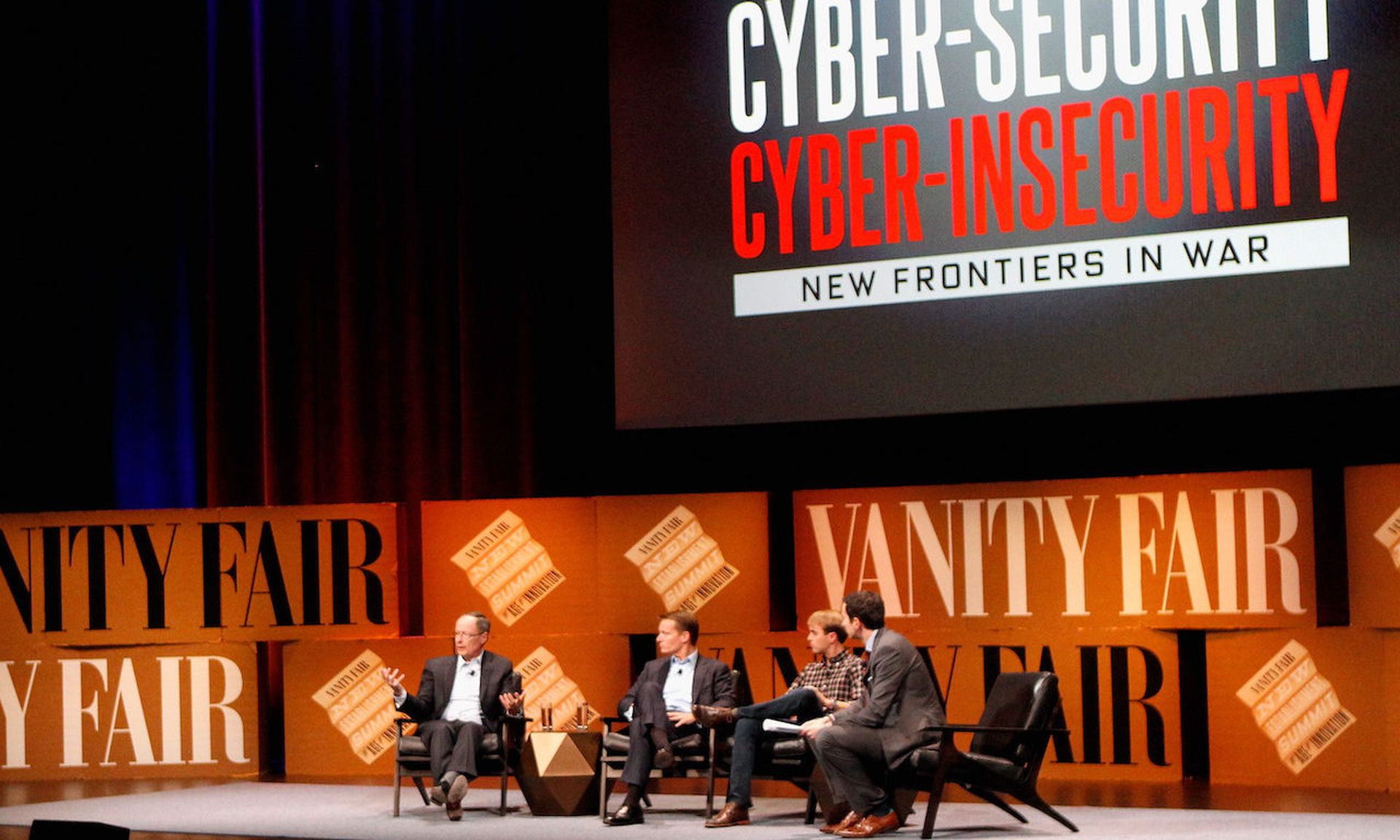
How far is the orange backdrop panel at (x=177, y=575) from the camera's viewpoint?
891 centimetres

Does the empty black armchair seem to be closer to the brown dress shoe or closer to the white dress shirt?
the brown dress shoe

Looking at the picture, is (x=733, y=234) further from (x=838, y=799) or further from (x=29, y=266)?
(x=29, y=266)

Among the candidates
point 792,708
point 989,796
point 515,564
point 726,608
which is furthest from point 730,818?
point 515,564

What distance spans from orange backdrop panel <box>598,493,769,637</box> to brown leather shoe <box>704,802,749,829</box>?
1881 millimetres

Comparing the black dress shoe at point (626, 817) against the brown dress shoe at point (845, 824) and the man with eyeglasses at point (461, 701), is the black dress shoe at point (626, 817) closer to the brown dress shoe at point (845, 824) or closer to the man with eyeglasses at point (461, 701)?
the man with eyeglasses at point (461, 701)

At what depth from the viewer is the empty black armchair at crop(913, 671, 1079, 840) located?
5992 mm

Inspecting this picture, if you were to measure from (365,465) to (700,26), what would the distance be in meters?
3.36

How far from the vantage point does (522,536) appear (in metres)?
8.78

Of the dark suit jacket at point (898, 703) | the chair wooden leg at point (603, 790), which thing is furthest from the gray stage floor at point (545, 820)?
the dark suit jacket at point (898, 703)

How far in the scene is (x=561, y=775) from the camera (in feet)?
23.4

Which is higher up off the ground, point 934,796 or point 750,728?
point 750,728

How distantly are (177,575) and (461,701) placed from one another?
2.33m

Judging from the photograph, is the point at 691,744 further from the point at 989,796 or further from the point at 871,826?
the point at 989,796

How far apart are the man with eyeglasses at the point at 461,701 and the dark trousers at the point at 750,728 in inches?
41.4
